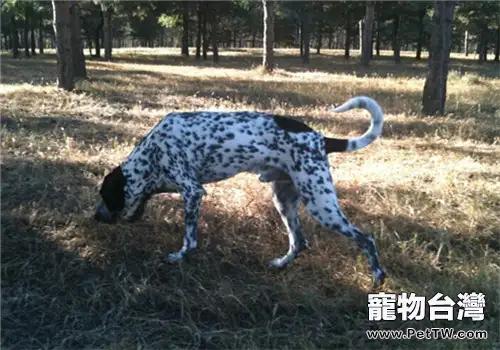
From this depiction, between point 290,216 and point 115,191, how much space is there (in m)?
1.65

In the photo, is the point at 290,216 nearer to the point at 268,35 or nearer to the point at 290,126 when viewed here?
the point at 290,126

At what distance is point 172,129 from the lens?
4719 mm

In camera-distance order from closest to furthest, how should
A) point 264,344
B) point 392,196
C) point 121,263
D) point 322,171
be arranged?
point 264,344
point 322,171
point 121,263
point 392,196

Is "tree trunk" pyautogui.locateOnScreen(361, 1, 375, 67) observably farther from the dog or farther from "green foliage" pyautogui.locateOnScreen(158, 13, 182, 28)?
the dog

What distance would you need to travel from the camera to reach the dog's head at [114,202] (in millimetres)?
4938

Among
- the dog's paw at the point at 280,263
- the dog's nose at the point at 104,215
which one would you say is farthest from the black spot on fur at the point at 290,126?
the dog's nose at the point at 104,215

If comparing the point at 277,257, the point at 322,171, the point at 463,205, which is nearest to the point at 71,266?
the point at 277,257

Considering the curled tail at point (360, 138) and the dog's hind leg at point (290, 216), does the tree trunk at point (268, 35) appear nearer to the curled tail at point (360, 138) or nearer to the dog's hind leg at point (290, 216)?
the dog's hind leg at point (290, 216)

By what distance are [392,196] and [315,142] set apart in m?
2.09

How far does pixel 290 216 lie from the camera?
5043mm

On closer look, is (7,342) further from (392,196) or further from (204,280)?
(392,196)

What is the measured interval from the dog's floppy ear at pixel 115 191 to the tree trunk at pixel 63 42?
888cm

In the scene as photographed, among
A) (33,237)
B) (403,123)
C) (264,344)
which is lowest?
(264,344)

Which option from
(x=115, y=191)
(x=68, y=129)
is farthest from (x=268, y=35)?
(x=115, y=191)
